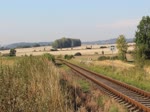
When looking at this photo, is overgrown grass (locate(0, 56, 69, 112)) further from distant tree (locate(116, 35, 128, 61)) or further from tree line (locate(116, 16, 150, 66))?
distant tree (locate(116, 35, 128, 61))

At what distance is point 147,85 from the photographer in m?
23.3

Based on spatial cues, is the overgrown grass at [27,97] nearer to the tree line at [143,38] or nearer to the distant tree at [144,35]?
the tree line at [143,38]

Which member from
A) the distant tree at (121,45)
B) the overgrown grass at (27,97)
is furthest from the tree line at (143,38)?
the overgrown grass at (27,97)

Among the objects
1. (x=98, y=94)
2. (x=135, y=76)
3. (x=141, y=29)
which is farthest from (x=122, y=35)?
(x=98, y=94)

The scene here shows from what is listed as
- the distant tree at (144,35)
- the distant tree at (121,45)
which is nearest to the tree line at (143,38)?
the distant tree at (144,35)

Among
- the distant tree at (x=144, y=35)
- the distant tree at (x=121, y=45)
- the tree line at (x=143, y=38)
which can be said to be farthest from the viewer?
the distant tree at (x=121, y=45)

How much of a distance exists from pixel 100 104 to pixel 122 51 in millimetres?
95386

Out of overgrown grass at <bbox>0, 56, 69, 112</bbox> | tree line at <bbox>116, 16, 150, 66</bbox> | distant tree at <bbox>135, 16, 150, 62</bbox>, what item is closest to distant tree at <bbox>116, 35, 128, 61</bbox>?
tree line at <bbox>116, 16, 150, 66</bbox>

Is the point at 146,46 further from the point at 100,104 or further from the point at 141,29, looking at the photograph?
the point at 100,104

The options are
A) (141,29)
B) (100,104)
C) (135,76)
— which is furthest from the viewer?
(141,29)

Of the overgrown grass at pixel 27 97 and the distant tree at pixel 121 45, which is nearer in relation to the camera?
the overgrown grass at pixel 27 97

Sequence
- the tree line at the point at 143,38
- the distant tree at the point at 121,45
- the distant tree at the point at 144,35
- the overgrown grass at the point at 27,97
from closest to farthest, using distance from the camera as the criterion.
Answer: the overgrown grass at the point at 27,97 < the tree line at the point at 143,38 < the distant tree at the point at 144,35 < the distant tree at the point at 121,45

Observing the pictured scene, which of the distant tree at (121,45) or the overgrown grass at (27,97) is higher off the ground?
the overgrown grass at (27,97)

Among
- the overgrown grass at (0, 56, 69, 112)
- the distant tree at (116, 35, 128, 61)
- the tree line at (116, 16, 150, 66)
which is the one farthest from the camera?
the distant tree at (116, 35, 128, 61)
